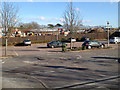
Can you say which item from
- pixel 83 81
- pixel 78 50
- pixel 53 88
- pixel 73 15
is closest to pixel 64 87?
pixel 53 88

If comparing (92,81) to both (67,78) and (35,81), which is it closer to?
(67,78)

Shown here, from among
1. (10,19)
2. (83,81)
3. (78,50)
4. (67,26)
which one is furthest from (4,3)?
(83,81)

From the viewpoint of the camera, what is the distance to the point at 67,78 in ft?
33.2

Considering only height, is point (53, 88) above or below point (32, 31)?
below

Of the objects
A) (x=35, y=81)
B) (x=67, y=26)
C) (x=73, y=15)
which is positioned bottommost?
(x=35, y=81)

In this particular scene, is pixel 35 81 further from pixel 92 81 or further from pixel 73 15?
pixel 73 15

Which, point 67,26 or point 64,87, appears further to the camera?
point 67,26

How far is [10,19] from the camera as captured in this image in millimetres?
21797

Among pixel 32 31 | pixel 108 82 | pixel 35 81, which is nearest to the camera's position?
pixel 108 82

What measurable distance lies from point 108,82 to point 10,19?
53.6 feet

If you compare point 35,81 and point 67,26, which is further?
point 67,26

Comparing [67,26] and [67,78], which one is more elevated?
[67,26]

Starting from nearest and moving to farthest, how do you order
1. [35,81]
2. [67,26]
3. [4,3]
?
[35,81] → [4,3] → [67,26]

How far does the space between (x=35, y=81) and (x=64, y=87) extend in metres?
2.15
